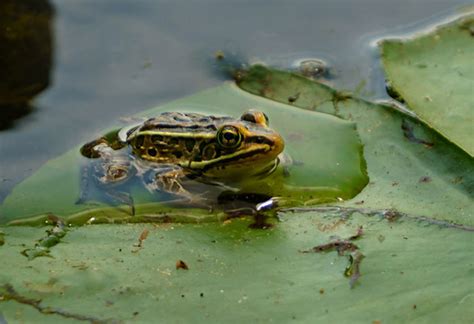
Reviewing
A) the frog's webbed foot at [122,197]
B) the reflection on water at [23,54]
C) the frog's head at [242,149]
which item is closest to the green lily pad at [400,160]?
the frog's head at [242,149]

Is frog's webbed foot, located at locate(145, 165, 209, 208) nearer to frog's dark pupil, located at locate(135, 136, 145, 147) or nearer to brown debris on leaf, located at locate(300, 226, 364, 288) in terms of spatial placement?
frog's dark pupil, located at locate(135, 136, 145, 147)

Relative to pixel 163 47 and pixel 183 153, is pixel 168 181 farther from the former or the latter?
pixel 163 47

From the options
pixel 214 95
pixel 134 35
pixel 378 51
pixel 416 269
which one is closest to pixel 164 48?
pixel 134 35

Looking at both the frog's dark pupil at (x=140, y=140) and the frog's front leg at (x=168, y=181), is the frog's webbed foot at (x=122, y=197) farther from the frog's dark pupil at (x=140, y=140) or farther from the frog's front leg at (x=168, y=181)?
the frog's dark pupil at (x=140, y=140)

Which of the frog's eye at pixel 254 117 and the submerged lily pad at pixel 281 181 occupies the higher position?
the frog's eye at pixel 254 117

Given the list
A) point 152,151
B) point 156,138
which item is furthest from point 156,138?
point 152,151

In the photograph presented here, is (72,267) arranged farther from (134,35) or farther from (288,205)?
(134,35)
